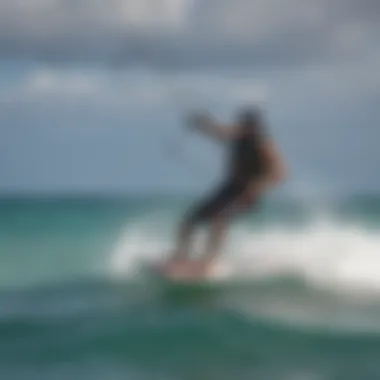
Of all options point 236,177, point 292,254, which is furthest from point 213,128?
point 292,254

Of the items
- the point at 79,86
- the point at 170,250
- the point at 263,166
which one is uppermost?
the point at 79,86

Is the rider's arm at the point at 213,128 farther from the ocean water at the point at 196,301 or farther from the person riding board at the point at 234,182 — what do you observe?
the ocean water at the point at 196,301

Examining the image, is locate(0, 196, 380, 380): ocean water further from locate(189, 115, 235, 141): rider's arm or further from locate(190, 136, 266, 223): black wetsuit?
locate(189, 115, 235, 141): rider's arm

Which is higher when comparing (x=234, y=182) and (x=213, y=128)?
(x=213, y=128)

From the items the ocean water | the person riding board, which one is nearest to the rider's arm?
the person riding board

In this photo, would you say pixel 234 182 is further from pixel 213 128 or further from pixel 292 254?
pixel 292 254

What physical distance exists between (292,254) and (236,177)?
1.00ft

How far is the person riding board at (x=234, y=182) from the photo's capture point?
3248 mm

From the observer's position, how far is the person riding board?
3.25 meters

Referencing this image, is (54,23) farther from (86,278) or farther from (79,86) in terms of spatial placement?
(86,278)

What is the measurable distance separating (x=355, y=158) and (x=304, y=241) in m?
0.30

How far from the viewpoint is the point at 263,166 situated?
327cm

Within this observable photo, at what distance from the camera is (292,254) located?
3.39m

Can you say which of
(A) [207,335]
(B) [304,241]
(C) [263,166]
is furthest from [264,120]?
(A) [207,335]
